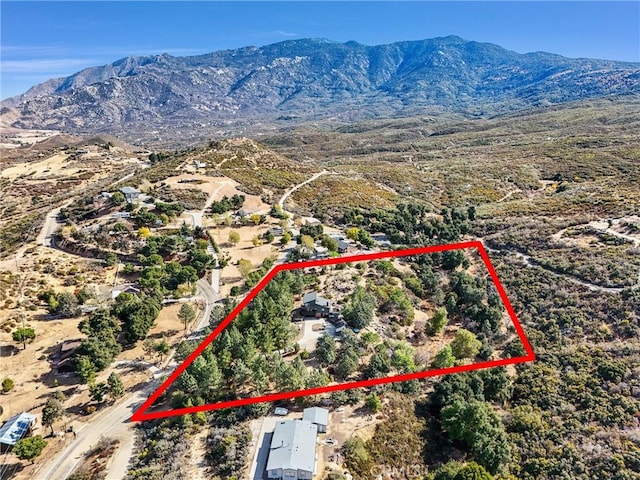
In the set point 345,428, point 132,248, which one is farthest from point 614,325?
point 132,248

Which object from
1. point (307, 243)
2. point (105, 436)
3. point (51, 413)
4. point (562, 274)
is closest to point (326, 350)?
point (105, 436)

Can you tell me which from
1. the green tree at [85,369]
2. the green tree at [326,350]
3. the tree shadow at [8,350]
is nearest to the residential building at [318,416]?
the green tree at [326,350]

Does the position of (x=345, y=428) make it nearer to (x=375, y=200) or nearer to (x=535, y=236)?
(x=535, y=236)

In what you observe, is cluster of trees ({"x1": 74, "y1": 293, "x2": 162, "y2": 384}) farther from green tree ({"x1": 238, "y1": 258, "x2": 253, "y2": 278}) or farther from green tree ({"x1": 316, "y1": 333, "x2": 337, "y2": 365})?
green tree ({"x1": 316, "y1": 333, "x2": 337, "y2": 365})

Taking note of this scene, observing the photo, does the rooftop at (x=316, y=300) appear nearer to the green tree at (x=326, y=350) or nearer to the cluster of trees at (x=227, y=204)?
the green tree at (x=326, y=350)

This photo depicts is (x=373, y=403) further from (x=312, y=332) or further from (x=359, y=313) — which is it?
(x=312, y=332)

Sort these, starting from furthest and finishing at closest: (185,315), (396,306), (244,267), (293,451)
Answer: (244,267) < (396,306) < (185,315) < (293,451)
